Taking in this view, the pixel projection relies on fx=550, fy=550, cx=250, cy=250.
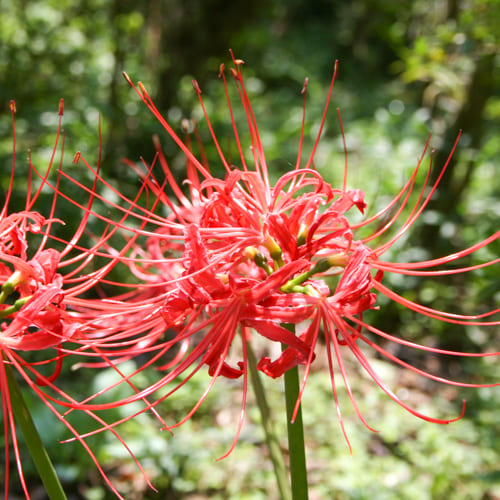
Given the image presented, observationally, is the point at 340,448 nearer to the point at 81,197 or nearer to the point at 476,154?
the point at 81,197

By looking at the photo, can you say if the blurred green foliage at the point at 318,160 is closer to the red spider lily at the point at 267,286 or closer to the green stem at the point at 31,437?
the red spider lily at the point at 267,286

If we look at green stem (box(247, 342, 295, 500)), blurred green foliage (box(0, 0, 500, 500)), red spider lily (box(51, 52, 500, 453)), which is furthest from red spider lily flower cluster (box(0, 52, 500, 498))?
blurred green foliage (box(0, 0, 500, 500))

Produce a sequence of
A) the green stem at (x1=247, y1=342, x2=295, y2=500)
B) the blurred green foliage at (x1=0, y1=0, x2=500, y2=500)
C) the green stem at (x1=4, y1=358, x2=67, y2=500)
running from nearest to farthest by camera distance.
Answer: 1. the green stem at (x1=4, y1=358, x2=67, y2=500)
2. the green stem at (x1=247, y1=342, x2=295, y2=500)
3. the blurred green foliage at (x1=0, y1=0, x2=500, y2=500)

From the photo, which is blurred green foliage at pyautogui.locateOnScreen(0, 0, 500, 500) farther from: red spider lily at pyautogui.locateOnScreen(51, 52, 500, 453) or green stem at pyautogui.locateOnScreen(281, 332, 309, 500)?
green stem at pyautogui.locateOnScreen(281, 332, 309, 500)

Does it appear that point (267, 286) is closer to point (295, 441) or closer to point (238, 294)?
point (238, 294)

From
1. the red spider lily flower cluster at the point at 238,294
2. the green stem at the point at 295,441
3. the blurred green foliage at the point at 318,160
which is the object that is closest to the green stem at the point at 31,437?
the red spider lily flower cluster at the point at 238,294

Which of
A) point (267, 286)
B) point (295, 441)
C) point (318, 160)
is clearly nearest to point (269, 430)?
point (295, 441)
